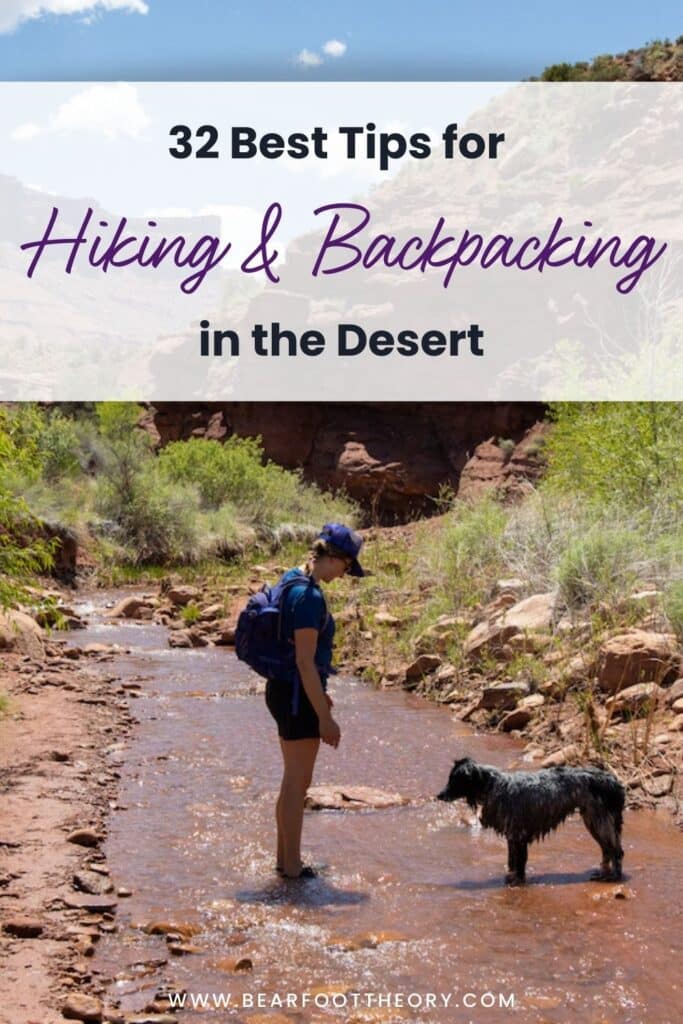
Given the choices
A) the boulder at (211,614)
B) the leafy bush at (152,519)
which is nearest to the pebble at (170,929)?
the boulder at (211,614)

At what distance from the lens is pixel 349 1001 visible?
14.0 feet

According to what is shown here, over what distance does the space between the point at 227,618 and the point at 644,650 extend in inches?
362

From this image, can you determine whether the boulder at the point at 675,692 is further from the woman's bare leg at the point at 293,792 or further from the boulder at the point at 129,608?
the boulder at the point at 129,608

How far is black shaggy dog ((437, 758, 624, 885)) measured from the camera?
5676 mm

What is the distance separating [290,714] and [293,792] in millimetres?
403

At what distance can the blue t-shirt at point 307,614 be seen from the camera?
5387 millimetres

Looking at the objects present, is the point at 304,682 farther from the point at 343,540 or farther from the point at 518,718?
the point at 518,718

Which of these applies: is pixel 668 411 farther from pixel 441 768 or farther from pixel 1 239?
pixel 1 239

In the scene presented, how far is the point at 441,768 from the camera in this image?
8469 mm

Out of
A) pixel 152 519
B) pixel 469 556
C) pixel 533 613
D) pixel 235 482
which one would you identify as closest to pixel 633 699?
pixel 533 613

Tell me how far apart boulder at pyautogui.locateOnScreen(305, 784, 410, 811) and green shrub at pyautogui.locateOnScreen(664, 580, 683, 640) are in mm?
3025

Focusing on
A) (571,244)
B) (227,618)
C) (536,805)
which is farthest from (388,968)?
(571,244)

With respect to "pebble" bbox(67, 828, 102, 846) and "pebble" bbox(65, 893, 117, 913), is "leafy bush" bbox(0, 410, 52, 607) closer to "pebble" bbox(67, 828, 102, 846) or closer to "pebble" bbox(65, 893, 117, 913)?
"pebble" bbox(67, 828, 102, 846)

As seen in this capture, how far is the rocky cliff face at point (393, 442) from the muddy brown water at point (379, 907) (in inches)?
1195
